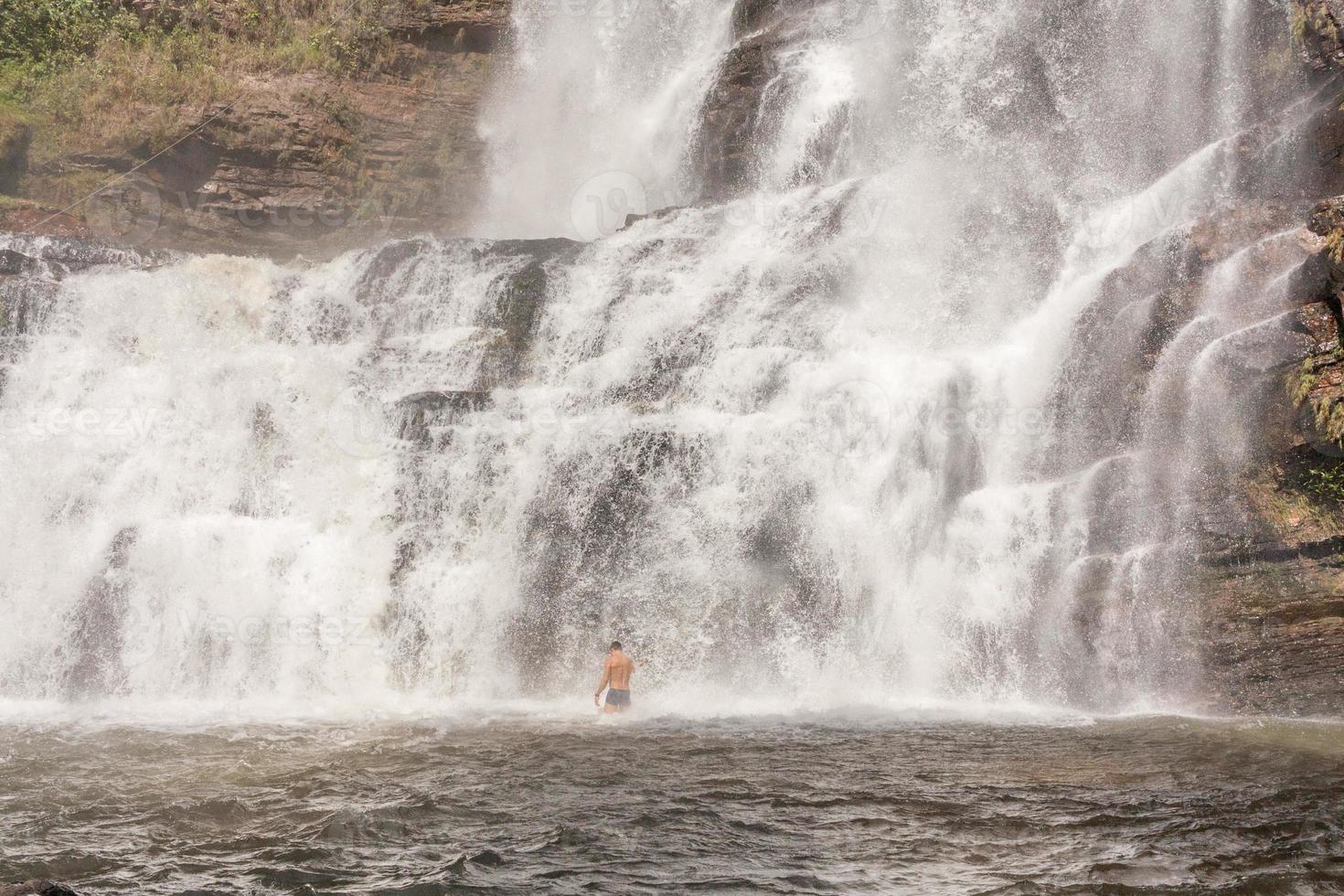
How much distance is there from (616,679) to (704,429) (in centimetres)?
424

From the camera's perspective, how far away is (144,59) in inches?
1043

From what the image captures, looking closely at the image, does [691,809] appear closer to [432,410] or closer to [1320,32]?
[432,410]

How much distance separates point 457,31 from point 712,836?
2538cm

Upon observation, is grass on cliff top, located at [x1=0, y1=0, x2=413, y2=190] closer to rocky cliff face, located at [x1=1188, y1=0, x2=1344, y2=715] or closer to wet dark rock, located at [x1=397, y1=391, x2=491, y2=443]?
wet dark rock, located at [x1=397, y1=391, x2=491, y2=443]

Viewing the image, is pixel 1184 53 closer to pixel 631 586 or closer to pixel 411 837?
pixel 631 586

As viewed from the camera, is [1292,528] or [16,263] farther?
[16,263]

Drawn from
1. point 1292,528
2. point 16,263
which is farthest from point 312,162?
point 1292,528

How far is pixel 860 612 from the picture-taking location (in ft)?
44.3

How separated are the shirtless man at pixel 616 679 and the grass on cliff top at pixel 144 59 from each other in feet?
63.5

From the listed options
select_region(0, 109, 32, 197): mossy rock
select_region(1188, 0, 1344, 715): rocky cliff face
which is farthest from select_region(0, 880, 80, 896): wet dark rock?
select_region(0, 109, 32, 197): mossy rock

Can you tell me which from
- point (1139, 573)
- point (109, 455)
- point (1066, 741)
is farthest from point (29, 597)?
point (1139, 573)

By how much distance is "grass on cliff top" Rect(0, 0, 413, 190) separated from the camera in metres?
24.8

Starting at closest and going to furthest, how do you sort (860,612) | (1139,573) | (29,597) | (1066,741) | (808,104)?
(1066,741) → (1139,573) → (860,612) → (29,597) → (808,104)

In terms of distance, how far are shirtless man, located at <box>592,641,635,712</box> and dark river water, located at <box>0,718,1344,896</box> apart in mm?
791
